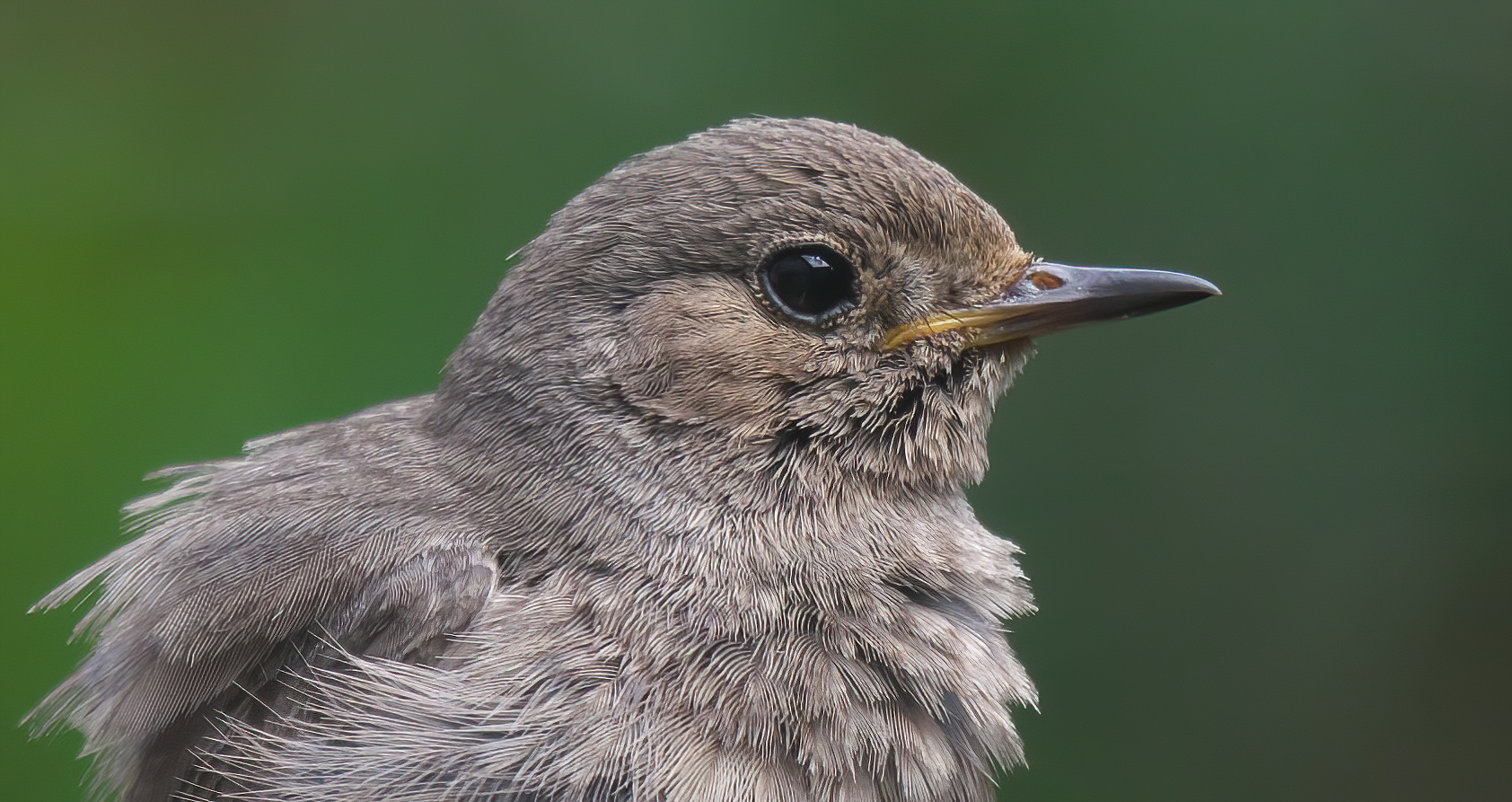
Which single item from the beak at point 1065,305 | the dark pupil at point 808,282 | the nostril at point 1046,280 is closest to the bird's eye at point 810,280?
the dark pupil at point 808,282

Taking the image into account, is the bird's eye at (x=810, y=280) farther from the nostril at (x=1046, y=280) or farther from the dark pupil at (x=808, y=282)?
the nostril at (x=1046, y=280)

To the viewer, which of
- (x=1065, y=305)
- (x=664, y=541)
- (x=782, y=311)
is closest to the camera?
(x=664, y=541)

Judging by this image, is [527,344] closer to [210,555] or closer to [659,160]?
[659,160]

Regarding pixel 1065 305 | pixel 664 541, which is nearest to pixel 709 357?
pixel 664 541

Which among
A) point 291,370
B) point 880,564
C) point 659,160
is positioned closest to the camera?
point 880,564

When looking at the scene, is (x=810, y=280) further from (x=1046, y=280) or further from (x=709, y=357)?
(x=1046, y=280)

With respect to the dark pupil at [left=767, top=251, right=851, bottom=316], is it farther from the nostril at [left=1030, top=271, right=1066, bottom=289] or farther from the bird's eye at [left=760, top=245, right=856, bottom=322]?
the nostril at [left=1030, top=271, right=1066, bottom=289]

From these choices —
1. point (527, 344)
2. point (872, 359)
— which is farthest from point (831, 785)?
point (527, 344)

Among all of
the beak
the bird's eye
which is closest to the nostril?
the beak
